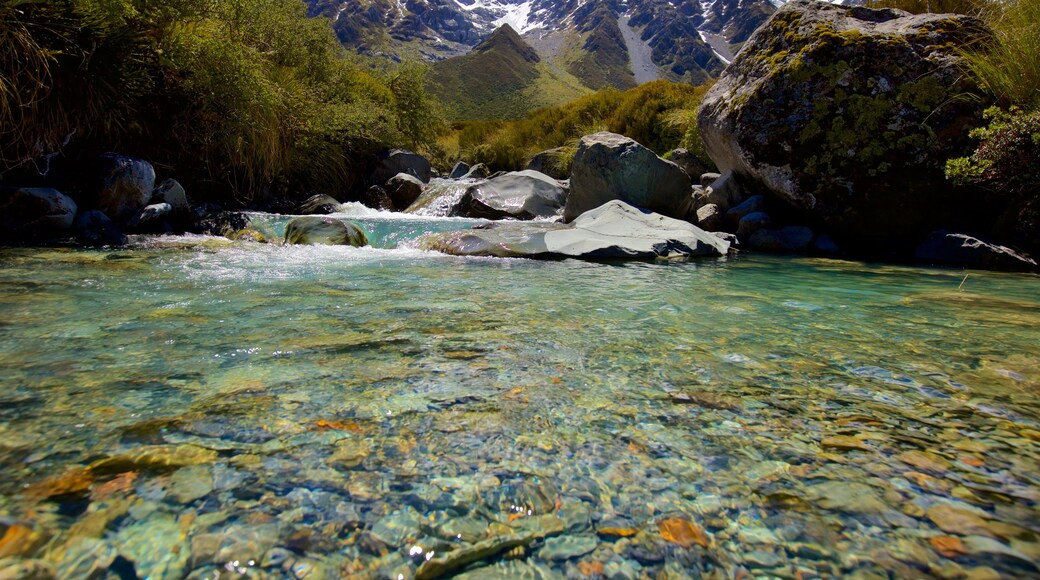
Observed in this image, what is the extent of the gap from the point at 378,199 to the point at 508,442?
483 inches

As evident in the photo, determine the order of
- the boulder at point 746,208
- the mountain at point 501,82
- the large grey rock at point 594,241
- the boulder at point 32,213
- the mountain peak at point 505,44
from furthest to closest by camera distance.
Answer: the mountain peak at point 505,44, the mountain at point 501,82, the boulder at point 746,208, the large grey rock at point 594,241, the boulder at point 32,213

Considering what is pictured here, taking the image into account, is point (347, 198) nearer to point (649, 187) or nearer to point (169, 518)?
point (649, 187)

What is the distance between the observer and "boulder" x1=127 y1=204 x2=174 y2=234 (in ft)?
21.5

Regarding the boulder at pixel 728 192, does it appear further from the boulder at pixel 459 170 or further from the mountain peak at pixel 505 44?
the mountain peak at pixel 505 44

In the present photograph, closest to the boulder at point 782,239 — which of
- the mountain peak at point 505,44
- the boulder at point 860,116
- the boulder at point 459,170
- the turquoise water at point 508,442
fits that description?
the boulder at point 860,116

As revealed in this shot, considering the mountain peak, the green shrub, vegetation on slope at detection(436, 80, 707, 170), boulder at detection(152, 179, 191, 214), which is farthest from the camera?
the mountain peak

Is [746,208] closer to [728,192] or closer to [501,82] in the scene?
[728,192]

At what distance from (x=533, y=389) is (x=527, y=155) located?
16.4m

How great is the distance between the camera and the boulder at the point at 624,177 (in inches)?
357

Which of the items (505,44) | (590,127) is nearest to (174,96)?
(590,127)

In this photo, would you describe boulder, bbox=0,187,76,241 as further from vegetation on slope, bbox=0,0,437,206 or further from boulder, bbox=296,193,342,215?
boulder, bbox=296,193,342,215

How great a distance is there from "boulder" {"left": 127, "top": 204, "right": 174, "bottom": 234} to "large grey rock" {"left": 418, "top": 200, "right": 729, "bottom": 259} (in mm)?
3635

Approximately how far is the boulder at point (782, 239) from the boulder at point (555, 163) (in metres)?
7.55

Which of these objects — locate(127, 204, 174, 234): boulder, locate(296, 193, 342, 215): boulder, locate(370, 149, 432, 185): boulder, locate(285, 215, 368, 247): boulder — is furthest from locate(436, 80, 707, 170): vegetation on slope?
locate(127, 204, 174, 234): boulder
